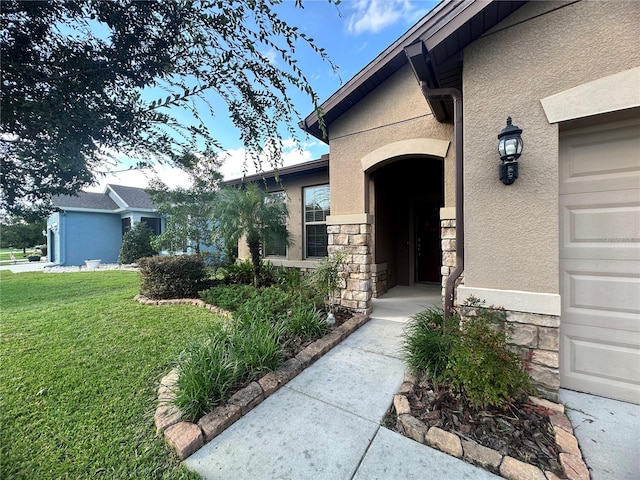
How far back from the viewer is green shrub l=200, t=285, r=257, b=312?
5.77 m

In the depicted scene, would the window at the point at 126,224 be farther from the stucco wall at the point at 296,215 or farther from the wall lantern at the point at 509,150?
the wall lantern at the point at 509,150

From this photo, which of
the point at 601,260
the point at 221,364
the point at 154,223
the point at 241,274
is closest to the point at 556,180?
the point at 601,260

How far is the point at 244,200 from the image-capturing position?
6.84m

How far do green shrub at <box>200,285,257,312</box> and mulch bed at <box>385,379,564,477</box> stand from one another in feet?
13.1

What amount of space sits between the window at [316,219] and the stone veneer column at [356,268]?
203 cm

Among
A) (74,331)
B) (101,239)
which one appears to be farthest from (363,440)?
(101,239)

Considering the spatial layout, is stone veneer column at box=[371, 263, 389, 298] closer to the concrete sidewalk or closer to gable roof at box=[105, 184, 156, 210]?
the concrete sidewalk

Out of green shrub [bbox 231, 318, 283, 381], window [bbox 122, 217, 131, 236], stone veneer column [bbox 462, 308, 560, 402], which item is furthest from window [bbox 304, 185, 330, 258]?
window [bbox 122, 217, 131, 236]

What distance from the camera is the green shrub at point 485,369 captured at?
239 cm

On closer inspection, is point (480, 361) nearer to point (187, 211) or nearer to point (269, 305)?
point (269, 305)

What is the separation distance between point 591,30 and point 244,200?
20.4 ft

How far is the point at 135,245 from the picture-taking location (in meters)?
14.6

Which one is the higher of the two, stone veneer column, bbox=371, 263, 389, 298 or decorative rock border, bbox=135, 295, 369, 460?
stone veneer column, bbox=371, 263, 389, 298

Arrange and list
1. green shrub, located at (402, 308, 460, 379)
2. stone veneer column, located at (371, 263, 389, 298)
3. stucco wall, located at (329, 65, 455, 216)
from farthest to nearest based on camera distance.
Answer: stone veneer column, located at (371, 263, 389, 298) → stucco wall, located at (329, 65, 455, 216) → green shrub, located at (402, 308, 460, 379)
